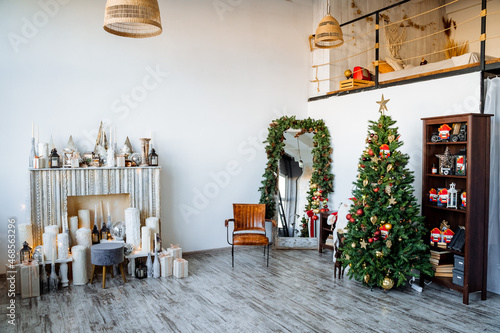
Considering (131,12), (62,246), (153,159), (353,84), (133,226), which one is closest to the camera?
(131,12)

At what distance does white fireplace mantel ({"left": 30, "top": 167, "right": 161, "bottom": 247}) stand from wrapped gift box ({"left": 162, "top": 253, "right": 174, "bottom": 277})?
0.75 meters

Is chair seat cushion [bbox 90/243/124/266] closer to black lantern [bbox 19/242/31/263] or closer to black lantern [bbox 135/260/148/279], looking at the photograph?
black lantern [bbox 135/260/148/279]

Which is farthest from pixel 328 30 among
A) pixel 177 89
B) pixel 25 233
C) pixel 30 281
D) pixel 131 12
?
pixel 30 281

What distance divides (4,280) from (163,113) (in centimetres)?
324

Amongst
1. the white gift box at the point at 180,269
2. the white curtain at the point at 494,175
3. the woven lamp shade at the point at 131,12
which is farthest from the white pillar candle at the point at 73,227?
the white curtain at the point at 494,175

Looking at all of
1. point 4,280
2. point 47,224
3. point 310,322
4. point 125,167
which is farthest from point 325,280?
point 4,280

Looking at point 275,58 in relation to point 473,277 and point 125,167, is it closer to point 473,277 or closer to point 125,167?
point 125,167

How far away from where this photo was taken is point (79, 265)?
514cm

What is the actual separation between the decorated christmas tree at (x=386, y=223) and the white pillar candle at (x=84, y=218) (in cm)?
369

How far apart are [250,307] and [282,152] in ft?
11.1

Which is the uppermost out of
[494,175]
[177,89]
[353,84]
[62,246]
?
[353,84]

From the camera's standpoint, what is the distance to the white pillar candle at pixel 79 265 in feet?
16.9

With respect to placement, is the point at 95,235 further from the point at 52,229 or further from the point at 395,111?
the point at 395,111

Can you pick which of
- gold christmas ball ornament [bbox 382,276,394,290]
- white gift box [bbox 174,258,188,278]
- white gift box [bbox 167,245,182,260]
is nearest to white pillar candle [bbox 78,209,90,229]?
white gift box [bbox 167,245,182,260]
